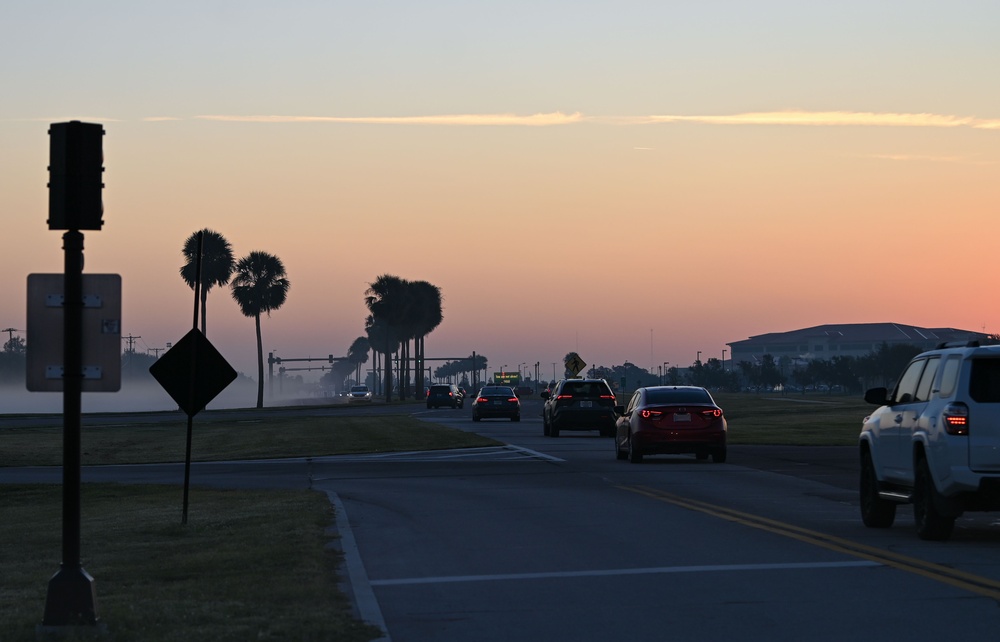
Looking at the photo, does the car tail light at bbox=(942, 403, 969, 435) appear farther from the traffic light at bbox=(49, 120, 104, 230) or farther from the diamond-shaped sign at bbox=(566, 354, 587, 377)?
the diamond-shaped sign at bbox=(566, 354, 587, 377)

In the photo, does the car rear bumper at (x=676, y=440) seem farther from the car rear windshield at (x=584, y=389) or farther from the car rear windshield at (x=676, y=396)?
the car rear windshield at (x=584, y=389)

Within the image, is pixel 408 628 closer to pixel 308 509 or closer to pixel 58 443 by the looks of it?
pixel 308 509

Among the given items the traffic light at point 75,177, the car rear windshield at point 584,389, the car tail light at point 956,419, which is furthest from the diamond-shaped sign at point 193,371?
the car rear windshield at point 584,389

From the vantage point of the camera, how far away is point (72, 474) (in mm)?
9344

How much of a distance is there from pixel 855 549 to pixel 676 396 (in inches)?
613

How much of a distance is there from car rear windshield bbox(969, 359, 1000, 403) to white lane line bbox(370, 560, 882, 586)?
2.26 metres

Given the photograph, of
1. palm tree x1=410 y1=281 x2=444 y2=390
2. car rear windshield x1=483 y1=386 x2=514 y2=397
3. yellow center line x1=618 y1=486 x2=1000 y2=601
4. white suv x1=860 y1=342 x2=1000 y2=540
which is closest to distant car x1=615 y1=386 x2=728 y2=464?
yellow center line x1=618 y1=486 x2=1000 y2=601

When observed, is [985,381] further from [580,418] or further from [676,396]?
[580,418]

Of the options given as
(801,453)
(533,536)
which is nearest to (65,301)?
(533,536)

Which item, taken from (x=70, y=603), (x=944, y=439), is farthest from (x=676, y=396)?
(x=70, y=603)

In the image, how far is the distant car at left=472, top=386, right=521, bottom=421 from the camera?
60.8 metres

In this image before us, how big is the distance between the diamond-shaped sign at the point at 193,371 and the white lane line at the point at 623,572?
20.5 feet

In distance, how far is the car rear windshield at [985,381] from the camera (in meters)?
13.5

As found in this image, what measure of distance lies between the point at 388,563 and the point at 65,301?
4.76 m
